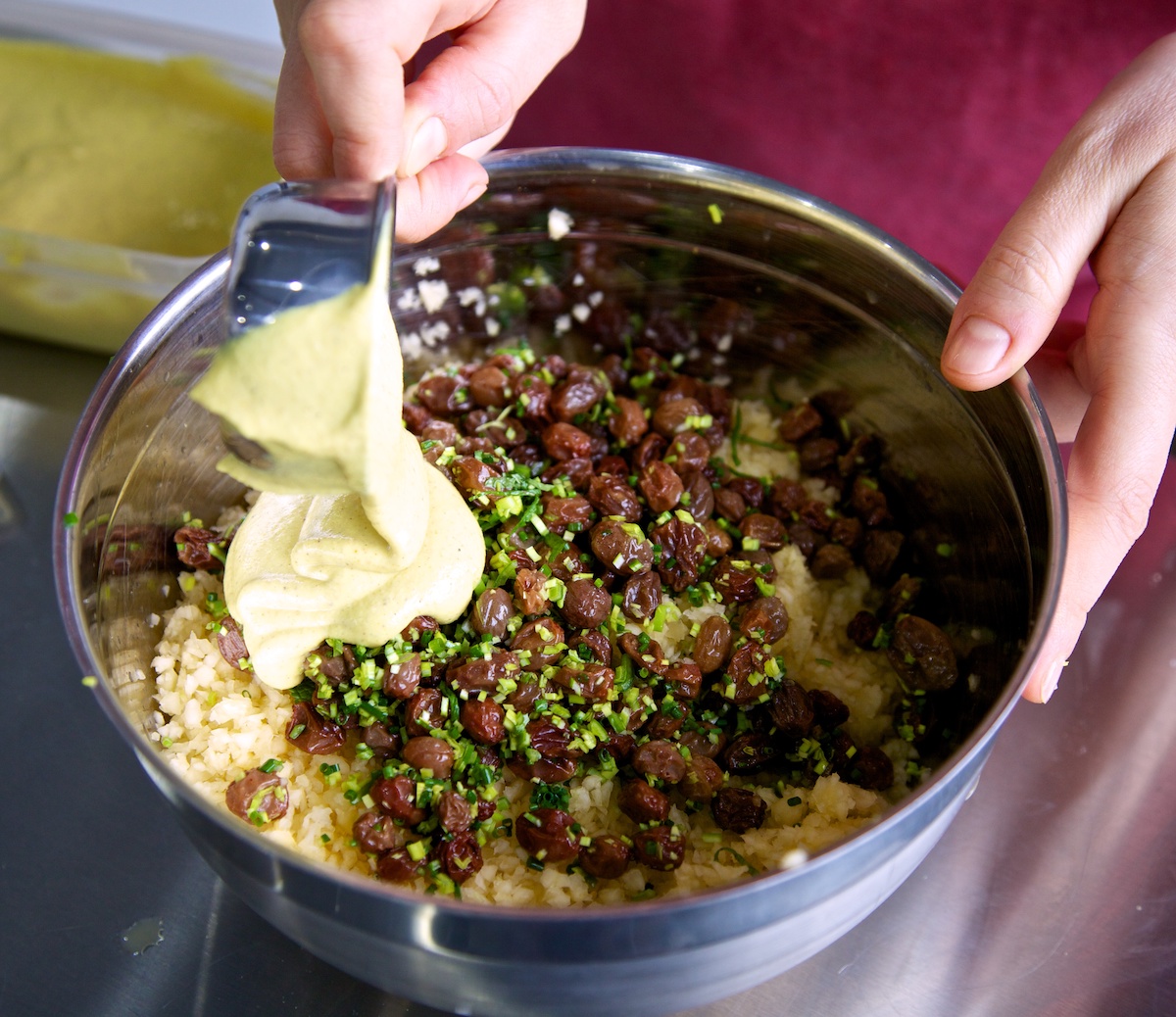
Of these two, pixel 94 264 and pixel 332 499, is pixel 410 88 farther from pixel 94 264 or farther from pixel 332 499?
pixel 94 264

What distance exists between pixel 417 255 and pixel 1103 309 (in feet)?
4.10

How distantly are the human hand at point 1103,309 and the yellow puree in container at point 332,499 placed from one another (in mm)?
874

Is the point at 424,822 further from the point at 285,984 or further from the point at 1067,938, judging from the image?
the point at 1067,938

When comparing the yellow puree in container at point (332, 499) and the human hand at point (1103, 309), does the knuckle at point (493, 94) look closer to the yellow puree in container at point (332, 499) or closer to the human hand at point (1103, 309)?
the yellow puree in container at point (332, 499)

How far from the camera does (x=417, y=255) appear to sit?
191 centimetres

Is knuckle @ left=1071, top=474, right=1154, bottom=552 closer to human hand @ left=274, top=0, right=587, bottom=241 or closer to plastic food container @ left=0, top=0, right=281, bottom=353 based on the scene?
human hand @ left=274, top=0, right=587, bottom=241

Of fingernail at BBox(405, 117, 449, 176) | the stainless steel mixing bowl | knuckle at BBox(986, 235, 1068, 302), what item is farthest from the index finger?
knuckle at BBox(986, 235, 1068, 302)

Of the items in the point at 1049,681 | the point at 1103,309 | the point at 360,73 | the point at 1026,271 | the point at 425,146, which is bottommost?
the point at 1049,681

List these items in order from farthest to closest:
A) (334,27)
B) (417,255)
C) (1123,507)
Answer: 1. (417,255)
2. (1123,507)
3. (334,27)

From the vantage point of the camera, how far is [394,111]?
4.53 ft

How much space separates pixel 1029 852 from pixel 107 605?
5.50ft

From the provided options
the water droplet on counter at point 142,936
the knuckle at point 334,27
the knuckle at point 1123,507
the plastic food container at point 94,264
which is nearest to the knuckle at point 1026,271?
the knuckle at point 1123,507

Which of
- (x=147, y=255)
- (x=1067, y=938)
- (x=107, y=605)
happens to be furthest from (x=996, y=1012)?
(x=147, y=255)

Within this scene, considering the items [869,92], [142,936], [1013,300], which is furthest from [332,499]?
[869,92]
